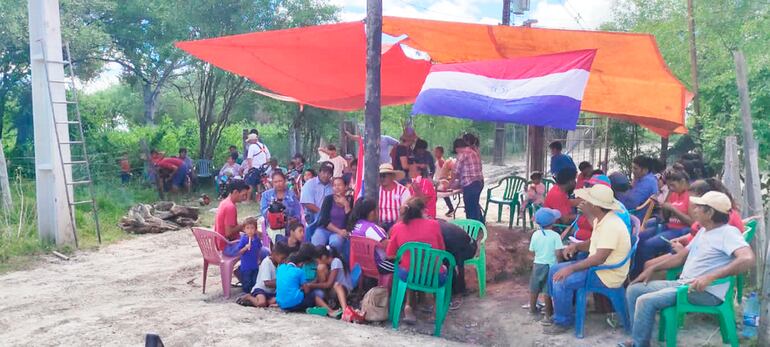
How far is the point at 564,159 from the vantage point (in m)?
9.22

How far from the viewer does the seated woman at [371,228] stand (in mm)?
5855

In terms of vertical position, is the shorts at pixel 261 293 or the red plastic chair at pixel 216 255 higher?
the red plastic chair at pixel 216 255

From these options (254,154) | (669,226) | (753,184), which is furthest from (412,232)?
(254,154)

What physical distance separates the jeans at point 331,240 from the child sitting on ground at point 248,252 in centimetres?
60

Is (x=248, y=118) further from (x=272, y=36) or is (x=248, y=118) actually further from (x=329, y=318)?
(x=329, y=318)

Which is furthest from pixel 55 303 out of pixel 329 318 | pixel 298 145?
pixel 298 145

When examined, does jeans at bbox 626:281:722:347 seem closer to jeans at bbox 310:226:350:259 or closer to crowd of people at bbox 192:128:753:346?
crowd of people at bbox 192:128:753:346

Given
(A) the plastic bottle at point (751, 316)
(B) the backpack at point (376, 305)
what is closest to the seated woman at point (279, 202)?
(B) the backpack at point (376, 305)

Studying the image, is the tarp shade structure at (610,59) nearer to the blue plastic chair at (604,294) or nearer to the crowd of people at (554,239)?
the crowd of people at (554,239)

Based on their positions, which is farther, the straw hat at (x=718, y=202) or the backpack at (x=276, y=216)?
the backpack at (x=276, y=216)

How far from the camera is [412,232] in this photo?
18.0 ft

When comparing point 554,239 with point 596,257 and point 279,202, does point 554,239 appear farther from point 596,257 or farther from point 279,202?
point 279,202

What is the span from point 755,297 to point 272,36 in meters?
5.52

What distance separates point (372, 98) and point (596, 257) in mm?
2609
